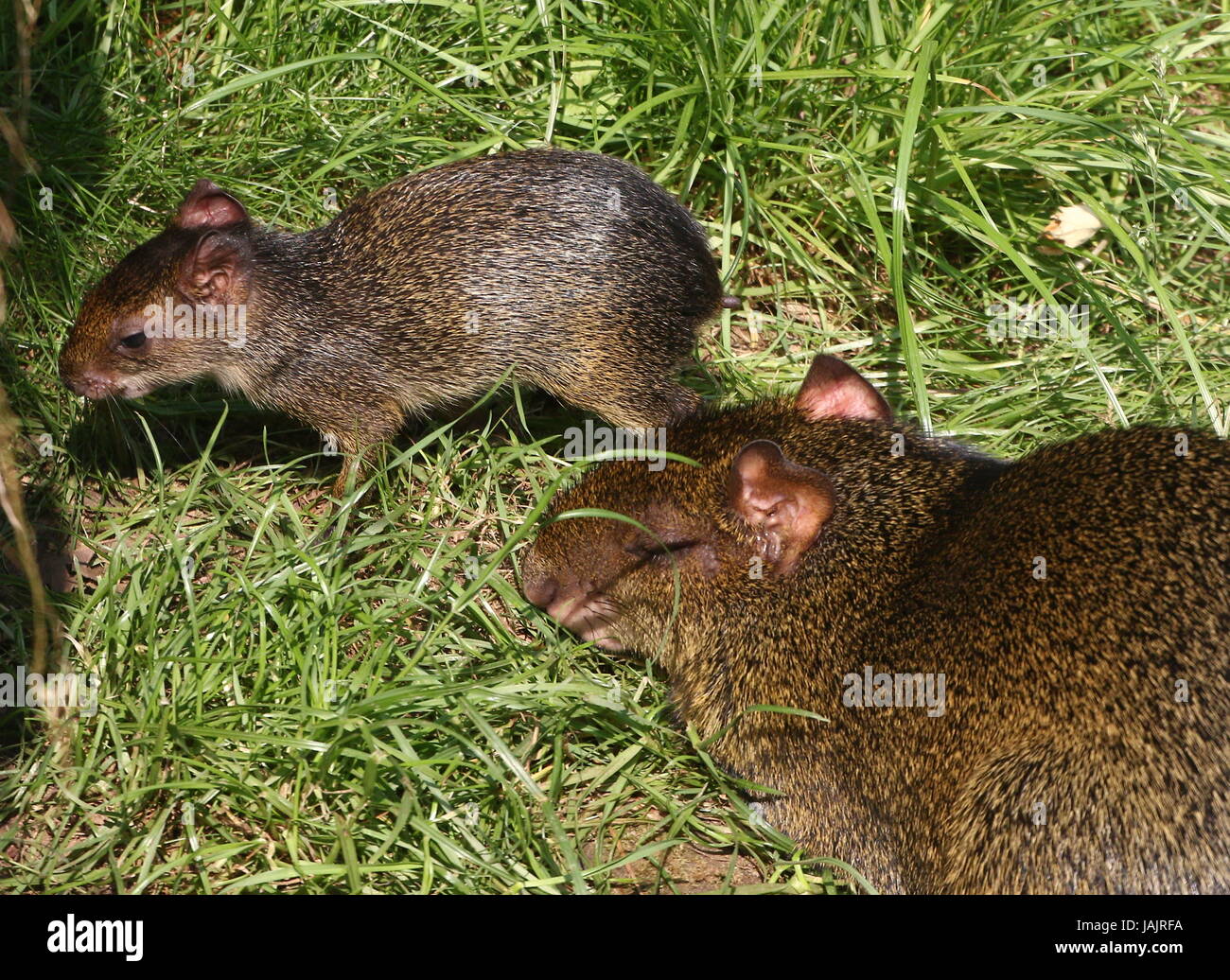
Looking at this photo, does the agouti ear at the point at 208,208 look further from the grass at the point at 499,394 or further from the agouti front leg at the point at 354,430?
the agouti front leg at the point at 354,430

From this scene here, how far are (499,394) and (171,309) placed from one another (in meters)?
1.55

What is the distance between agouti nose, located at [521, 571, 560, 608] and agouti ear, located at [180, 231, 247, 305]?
1949 millimetres

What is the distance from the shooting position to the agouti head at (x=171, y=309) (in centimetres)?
535

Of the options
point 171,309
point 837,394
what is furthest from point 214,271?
point 837,394

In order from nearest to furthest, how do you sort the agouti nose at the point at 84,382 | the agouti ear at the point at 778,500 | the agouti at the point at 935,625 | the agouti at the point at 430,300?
the agouti at the point at 935,625
the agouti ear at the point at 778,500
the agouti nose at the point at 84,382
the agouti at the point at 430,300

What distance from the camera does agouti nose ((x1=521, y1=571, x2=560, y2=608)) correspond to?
4777 mm

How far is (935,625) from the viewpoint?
421 cm

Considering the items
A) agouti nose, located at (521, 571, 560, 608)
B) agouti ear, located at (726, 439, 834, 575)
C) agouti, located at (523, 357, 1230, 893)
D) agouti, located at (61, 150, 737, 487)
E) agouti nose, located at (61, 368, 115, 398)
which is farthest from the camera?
agouti, located at (61, 150, 737, 487)

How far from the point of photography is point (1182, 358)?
6137 mm

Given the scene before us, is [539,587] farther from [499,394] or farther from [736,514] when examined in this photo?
[499,394]

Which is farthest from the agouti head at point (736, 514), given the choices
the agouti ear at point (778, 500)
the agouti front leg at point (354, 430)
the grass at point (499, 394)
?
the agouti front leg at point (354, 430)

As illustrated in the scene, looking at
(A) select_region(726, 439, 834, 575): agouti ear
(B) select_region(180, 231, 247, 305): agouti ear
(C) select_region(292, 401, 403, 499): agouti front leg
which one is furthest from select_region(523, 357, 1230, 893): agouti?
(B) select_region(180, 231, 247, 305): agouti ear

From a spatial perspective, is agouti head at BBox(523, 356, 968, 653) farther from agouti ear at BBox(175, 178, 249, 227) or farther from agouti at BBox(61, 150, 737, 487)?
agouti ear at BBox(175, 178, 249, 227)

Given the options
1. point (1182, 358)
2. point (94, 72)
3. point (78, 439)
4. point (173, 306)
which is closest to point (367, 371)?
point (173, 306)
